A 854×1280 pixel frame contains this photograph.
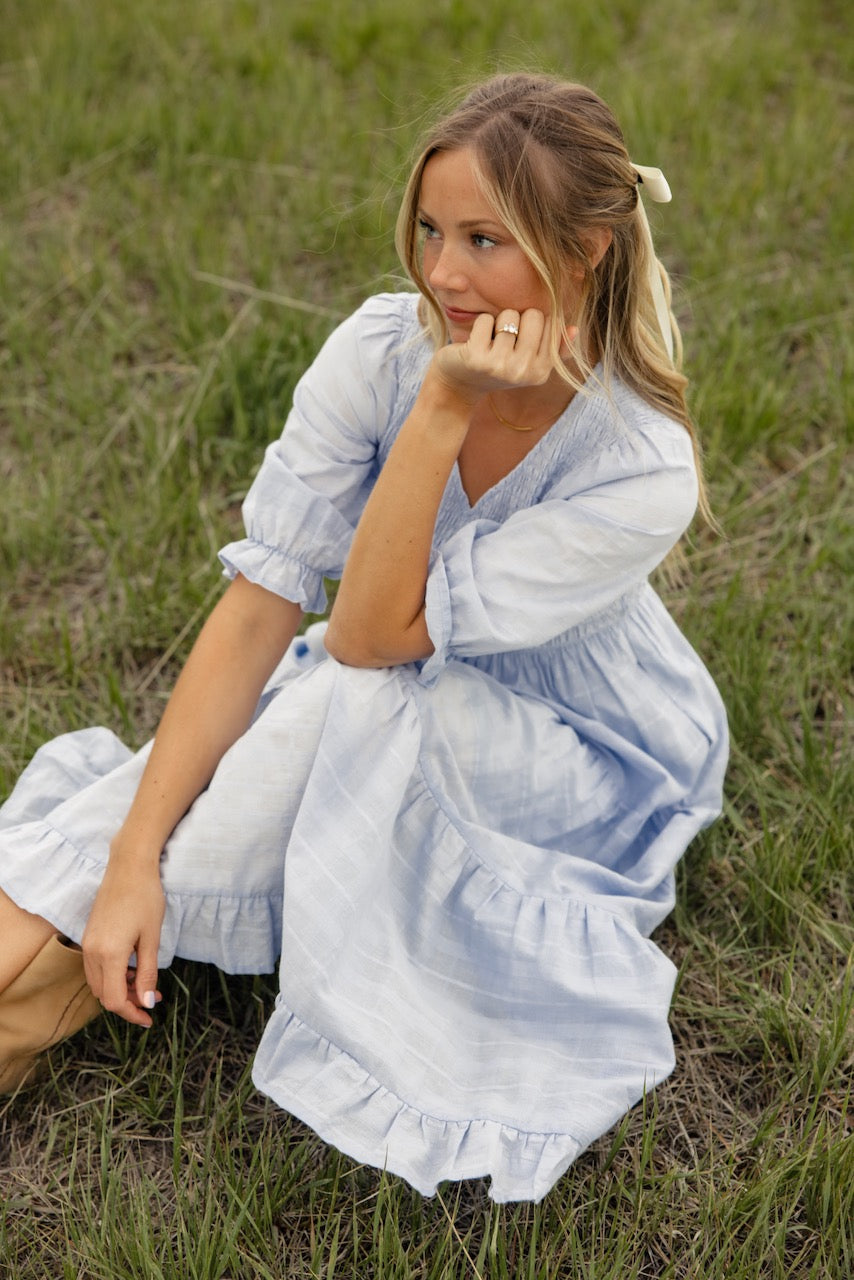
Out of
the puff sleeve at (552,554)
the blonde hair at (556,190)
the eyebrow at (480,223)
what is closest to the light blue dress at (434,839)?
the puff sleeve at (552,554)

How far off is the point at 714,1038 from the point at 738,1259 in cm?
39

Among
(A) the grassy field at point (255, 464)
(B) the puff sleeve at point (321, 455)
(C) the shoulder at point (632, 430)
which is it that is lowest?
(A) the grassy field at point (255, 464)

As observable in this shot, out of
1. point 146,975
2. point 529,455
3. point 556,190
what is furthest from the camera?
point 529,455

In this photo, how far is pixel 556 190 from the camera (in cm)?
153

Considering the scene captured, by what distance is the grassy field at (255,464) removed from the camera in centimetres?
165

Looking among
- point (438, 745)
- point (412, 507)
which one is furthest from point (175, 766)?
point (412, 507)

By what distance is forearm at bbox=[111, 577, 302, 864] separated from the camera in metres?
1.67

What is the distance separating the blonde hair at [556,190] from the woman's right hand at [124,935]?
2.42 ft

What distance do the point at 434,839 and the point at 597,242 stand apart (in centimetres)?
73

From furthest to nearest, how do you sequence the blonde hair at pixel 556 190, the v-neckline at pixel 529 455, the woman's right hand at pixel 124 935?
the v-neckline at pixel 529 455
the woman's right hand at pixel 124 935
the blonde hair at pixel 556 190

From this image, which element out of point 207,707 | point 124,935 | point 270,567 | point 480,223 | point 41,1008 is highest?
point 480,223

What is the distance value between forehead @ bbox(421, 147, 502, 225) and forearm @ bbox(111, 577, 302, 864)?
0.55 m

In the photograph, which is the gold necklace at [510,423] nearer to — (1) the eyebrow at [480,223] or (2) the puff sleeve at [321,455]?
(2) the puff sleeve at [321,455]

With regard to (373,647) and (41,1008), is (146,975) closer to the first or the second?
(41,1008)
